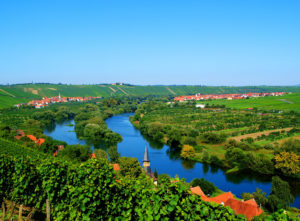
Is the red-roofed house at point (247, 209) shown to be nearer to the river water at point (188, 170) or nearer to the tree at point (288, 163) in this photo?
the river water at point (188, 170)

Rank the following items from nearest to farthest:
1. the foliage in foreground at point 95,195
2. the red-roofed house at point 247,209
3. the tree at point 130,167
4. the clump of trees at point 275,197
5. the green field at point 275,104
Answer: the foliage in foreground at point 95,195 → the red-roofed house at point 247,209 → the clump of trees at point 275,197 → the tree at point 130,167 → the green field at point 275,104

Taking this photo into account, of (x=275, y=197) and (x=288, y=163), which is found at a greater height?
(x=275, y=197)

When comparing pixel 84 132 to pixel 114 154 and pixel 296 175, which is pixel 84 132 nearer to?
pixel 114 154

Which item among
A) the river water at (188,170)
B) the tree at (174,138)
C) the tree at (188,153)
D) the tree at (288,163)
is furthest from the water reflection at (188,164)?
the tree at (288,163)

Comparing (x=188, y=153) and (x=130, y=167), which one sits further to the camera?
(x=188, y=153)

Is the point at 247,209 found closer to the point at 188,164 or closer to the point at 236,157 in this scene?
the point at 236,157

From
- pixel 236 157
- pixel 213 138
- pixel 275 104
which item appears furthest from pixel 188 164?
pixel 275 104

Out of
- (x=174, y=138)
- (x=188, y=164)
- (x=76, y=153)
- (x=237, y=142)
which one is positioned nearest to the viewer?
(x=76, y=153)

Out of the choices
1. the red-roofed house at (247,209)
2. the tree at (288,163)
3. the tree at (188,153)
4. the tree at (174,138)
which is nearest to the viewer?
the red-roofed house at (247,209)

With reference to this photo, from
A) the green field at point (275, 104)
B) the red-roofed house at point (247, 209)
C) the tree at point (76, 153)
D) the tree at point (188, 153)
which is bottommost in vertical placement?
the tree at point (188, 153)
